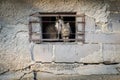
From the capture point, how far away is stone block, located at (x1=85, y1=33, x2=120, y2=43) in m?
3.78

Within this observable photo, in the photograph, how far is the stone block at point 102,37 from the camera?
12.4 ft

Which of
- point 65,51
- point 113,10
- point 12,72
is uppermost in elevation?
point 113,10

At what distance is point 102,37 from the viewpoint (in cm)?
379

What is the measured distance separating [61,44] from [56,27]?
242mm

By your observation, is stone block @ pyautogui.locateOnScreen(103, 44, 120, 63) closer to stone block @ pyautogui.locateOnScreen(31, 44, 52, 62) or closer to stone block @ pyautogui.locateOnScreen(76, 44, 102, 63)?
stone block @ pyautogui.locateOnScreen(76, 44, 102, 63)

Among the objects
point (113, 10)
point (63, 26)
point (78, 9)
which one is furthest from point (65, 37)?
point (113, 10)

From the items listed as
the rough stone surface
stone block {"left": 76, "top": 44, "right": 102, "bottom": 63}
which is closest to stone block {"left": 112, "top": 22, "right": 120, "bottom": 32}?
stone block {"left": 76, "top": 44, "right": 102, "bottom": 63}

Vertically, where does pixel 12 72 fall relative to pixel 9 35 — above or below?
below

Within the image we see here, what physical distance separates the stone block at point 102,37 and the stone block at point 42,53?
52cm

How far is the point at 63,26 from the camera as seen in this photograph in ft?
12.5

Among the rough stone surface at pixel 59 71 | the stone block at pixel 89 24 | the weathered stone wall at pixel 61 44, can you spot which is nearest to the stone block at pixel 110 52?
the weathered stone wall at pixel 61 44

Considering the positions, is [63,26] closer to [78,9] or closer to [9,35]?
[78,9]

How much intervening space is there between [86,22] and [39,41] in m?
0.67

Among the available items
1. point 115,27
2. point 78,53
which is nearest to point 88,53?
point 78,53
